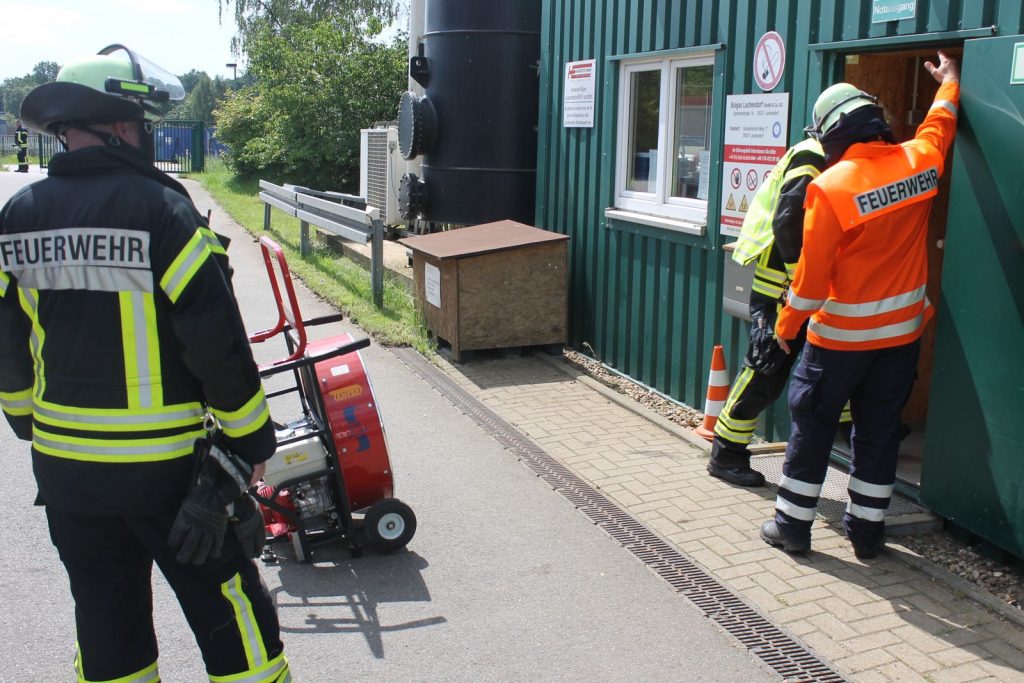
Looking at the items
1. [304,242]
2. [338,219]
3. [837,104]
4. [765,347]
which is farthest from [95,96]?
[304,242]

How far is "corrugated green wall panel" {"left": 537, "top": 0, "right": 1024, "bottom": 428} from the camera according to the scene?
19.8 ft

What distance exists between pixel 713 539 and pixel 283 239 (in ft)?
40.7

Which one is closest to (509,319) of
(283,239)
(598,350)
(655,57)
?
(598,350)

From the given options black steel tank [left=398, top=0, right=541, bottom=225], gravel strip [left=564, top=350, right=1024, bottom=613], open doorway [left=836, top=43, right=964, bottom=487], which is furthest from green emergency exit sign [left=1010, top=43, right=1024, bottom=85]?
black steel tank [left=398, top=0, right=541, bottom=225]

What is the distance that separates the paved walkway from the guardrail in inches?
151

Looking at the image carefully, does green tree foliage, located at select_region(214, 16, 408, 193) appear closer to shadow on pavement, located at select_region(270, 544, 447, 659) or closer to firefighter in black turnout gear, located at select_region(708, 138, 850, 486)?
firefighter in black turnout gear, located at select_region(708, 138, 850, 486)

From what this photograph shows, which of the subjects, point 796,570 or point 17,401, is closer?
point 17,401

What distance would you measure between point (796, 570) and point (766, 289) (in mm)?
1517

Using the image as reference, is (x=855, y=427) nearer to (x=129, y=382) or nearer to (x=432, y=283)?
(x=129, y=382)

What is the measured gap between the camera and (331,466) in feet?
15.9

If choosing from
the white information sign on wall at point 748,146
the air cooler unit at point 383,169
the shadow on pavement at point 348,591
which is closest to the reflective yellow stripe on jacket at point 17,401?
the shadow on pavement at point 348,591

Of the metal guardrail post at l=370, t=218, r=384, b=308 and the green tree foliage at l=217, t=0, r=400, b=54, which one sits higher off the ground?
the green tree foliage at l=217, t=0, r=400, b=54

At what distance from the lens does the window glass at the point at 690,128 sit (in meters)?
7.62

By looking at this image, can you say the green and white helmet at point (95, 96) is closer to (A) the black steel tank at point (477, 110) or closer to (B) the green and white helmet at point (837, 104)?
(B) the green and white helmet at point (837, 104)
